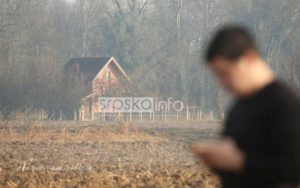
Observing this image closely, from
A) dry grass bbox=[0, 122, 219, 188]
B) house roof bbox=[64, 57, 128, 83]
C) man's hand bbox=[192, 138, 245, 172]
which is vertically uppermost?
house roof bbox=[64, 57, 128, 83]

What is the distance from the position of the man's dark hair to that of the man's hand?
43 cm

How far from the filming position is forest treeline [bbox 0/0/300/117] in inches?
2699

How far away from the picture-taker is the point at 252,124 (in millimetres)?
4141

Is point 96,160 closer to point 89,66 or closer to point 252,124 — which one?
point 252,124

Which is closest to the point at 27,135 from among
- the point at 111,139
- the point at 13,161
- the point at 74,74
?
the point at 111,139

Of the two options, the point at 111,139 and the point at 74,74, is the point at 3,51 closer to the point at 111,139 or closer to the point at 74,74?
the point at 74,74

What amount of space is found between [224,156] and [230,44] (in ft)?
1.79

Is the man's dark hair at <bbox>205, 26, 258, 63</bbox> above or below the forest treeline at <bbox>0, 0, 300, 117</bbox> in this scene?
below

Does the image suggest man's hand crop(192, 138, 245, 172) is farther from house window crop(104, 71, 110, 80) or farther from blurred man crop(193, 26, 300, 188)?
house window crop(104, 71, 110, 80)

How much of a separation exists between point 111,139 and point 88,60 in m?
42.6

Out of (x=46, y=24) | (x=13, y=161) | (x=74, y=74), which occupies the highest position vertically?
(x=46, y=24)

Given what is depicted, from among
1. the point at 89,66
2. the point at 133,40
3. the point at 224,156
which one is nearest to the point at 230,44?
the point at 224,156

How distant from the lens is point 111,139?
40.0 meters

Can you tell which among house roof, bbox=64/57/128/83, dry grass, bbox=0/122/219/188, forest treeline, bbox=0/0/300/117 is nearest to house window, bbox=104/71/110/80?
house roof, bbox=64/57/128/83
